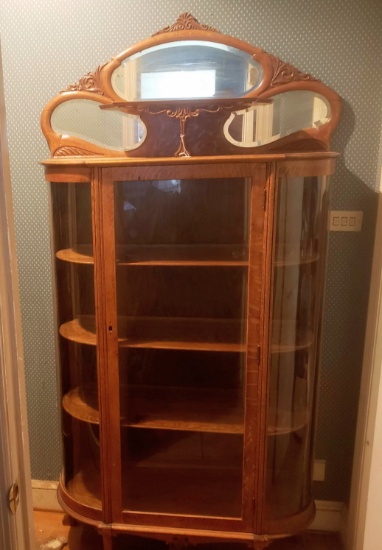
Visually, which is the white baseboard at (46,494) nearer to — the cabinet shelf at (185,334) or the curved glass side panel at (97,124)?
the cabinet shelf at (185,334)

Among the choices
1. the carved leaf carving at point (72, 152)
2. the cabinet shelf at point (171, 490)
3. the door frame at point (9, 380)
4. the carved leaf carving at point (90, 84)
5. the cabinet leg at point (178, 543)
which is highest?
the carved leaf carving at point (90, 84)

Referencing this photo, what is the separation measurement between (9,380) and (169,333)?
101 cm

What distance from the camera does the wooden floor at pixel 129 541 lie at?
189 centimetres

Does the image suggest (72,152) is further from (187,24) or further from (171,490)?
(171,490)

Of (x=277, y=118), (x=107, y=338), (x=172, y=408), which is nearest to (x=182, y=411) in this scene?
(x=172, y=408)

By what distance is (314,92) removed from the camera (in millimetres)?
1688

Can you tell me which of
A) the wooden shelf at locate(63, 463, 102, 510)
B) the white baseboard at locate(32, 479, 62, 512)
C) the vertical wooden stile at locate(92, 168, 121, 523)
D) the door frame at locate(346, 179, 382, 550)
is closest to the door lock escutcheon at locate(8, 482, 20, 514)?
the vertical wooden stile at locate(92, 168, 121, 523)

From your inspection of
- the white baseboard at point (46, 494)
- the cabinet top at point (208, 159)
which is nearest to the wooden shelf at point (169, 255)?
the cabinet top at point (208, 159)

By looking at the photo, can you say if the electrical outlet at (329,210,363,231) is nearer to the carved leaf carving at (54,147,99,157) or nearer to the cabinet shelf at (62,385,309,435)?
the cabinet shelf at (62,385,309,435)

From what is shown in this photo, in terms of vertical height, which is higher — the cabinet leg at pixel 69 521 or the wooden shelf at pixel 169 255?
the wooden shelf at pixel 169 255

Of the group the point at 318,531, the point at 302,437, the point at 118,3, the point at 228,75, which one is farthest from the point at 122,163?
the point at 318,531

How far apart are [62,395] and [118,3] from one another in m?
1.51

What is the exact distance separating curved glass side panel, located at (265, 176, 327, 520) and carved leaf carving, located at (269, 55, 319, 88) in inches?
16.4

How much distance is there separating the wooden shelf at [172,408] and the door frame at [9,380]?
3.04 ft
